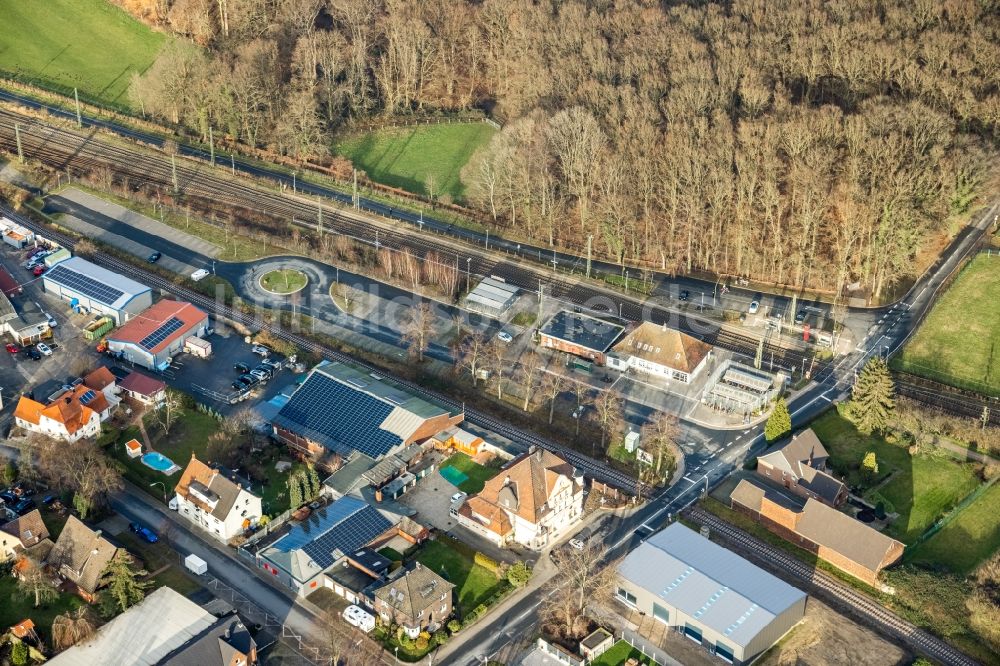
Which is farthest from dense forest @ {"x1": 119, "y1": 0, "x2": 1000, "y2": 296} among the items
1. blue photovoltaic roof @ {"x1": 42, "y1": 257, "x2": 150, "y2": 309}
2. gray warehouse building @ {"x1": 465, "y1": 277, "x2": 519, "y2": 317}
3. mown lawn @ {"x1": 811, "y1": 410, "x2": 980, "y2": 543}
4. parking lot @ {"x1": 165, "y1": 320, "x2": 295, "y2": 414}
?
blue photovoltaic roof @ {"x1": 42, "y1": 257, "x2": 150, "y2": 309}

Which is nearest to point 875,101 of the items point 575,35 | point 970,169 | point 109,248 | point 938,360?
point 970,169

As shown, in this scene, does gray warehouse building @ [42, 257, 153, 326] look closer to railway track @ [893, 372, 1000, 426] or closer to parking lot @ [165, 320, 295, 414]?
parking lot @ [165, 320, 295, 414]

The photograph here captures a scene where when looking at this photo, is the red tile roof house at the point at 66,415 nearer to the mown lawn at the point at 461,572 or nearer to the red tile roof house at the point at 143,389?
the red tile roof house at the point at 143,389

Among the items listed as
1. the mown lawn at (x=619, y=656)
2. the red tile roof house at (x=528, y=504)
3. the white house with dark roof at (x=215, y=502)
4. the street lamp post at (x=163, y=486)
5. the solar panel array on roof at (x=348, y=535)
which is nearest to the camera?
the mown lawn at (x=619, y=656)

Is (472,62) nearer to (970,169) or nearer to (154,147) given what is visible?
(154,147)

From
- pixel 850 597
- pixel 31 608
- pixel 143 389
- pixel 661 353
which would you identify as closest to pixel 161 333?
pixel 143 389

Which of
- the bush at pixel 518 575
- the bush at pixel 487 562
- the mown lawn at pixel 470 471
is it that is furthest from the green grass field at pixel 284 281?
the bush at pixel 518 575
